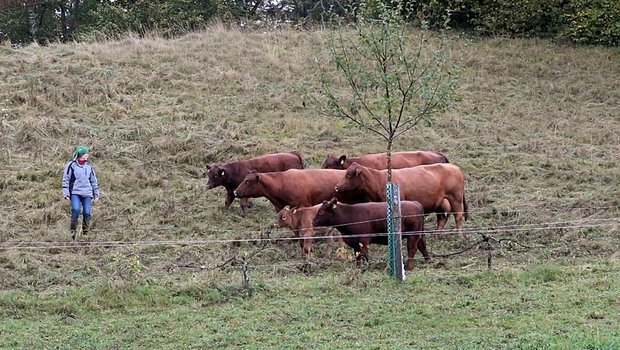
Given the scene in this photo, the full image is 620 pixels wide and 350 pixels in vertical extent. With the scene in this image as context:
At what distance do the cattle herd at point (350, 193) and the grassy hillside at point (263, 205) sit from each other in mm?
488

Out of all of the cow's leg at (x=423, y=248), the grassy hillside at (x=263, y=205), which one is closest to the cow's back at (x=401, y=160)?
the grassy hillside at (x=263, y=205)

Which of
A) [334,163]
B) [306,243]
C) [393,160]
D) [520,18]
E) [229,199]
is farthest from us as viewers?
[520,18]

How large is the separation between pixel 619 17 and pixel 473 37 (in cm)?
518

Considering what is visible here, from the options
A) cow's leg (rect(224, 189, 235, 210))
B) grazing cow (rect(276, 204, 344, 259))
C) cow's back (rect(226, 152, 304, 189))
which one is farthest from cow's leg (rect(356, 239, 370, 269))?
cow's back (rect(226, 152, 304, 189))

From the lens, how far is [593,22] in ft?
103

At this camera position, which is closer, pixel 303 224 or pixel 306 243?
pixel 306 243

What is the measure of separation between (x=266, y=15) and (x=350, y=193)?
2907 cm

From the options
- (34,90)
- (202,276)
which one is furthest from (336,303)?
(34,90)

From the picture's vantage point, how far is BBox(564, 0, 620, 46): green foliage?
1216 inches

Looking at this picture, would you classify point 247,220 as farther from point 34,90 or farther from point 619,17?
point 619,17

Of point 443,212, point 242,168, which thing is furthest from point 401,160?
point 242,168

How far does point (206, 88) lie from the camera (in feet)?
85.3

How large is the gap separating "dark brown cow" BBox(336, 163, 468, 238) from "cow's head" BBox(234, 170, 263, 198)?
154cm

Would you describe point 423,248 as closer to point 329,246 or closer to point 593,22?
point 329,246
